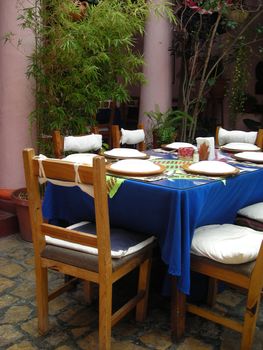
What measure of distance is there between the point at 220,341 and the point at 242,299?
1.64 ft

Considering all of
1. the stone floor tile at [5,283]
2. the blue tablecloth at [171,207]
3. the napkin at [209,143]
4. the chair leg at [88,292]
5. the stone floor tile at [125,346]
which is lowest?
the stone floor tile at [5,283]

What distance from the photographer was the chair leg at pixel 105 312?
1656 mm

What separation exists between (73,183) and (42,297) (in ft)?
2.27

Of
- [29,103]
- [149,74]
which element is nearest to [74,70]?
[29,103]

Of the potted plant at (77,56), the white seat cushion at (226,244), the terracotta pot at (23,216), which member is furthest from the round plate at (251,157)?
the terracotta pot at (23,216)

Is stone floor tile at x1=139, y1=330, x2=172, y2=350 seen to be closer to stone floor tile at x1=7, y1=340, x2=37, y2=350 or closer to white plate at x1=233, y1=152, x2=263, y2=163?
stone floor tile at x1=7, y1=340, x2=37, y2=350

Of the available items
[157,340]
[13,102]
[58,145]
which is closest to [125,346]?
[157,340]

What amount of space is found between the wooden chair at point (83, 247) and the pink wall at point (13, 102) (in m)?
1.83

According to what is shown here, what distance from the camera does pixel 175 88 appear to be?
7.52m

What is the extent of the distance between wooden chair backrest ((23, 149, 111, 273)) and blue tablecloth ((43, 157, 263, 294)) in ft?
1.06

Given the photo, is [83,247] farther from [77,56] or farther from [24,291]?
[77,56]

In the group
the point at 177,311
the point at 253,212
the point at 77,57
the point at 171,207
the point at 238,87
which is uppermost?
the point at 77,57

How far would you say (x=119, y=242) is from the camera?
1835 millimetres

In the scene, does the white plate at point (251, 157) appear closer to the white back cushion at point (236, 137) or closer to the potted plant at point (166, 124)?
the white back cushion at point (236, 137)
